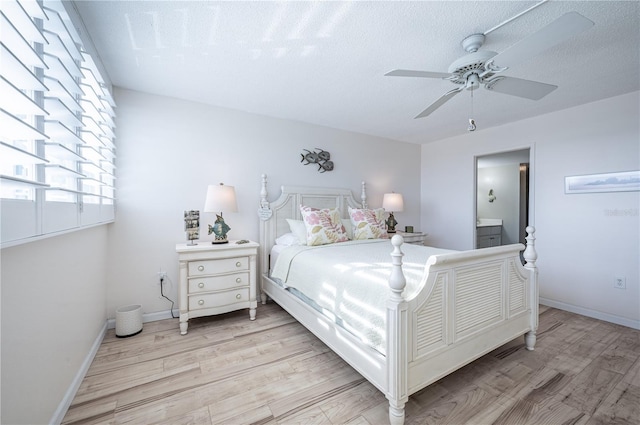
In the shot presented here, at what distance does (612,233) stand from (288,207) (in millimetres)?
3597

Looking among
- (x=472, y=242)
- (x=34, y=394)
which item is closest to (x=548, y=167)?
(x=472, y=242)

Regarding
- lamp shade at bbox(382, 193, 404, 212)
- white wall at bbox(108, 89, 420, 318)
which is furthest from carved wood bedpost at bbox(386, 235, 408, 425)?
lamp shade at bbox(382, 193, 404, 212)

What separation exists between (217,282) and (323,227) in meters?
1.23

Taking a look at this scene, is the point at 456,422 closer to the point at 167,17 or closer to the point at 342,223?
the point at 342,223

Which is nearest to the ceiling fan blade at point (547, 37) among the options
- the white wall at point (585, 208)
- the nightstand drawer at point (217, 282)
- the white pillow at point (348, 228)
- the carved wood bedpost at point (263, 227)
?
the white pillow at point (348, 228)

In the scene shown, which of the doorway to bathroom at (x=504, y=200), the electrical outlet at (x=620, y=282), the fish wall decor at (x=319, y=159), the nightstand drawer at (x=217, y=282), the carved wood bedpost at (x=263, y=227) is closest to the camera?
the nightstand drawer at (x=217, y=282)

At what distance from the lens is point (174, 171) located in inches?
109

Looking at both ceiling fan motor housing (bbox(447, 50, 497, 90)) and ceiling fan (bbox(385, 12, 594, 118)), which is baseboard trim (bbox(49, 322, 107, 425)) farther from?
ceiling fan motor housing (bbox(447, 50, 497, 90))

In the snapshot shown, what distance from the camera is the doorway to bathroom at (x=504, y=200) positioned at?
18.5ft

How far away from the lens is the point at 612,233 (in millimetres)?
2746

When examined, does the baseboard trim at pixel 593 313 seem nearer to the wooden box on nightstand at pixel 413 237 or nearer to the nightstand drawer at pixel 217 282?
the wooden box on nightstand at pixel 413 237

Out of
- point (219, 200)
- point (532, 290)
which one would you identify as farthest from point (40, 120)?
point (532, 290)

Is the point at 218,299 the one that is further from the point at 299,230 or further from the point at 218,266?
the point at 299,230

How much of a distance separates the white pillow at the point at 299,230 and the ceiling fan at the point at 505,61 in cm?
181
